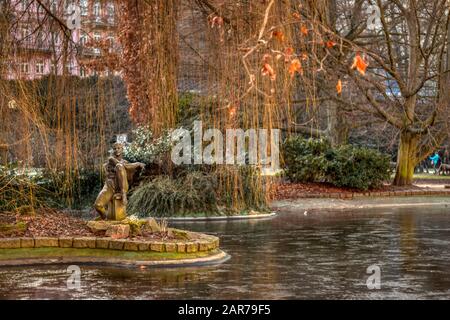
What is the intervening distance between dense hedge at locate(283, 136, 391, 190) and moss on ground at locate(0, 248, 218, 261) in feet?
50.6

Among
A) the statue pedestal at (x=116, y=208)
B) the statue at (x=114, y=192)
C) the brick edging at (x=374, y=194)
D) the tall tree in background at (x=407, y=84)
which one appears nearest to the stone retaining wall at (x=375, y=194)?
the brick edging at (x=374, y=194)

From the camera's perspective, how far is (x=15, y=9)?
1160cm

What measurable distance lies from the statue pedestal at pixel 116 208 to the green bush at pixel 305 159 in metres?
15.0

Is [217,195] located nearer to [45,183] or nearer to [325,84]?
[45,183]

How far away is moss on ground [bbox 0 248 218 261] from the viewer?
13.0 meters

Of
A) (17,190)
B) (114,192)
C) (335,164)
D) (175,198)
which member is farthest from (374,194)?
(17,190)

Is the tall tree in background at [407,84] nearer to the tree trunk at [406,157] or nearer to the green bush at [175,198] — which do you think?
the tree trunk at [406,157]

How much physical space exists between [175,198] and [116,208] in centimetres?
767

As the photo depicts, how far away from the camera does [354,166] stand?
2864 centimetres

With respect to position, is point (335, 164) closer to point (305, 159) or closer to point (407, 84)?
point (305, 159)

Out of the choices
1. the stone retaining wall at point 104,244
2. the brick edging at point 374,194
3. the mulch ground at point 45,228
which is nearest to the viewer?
the stone retaining wall at point 104,244

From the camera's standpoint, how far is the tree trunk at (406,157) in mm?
30547

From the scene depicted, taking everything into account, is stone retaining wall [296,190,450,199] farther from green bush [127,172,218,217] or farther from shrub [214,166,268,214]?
green bush [127,172,218,217]

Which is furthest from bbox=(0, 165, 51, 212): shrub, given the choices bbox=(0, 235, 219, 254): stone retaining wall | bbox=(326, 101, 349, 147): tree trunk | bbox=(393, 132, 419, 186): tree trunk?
bbox=(326, 101, 349, 147): tree trunk
